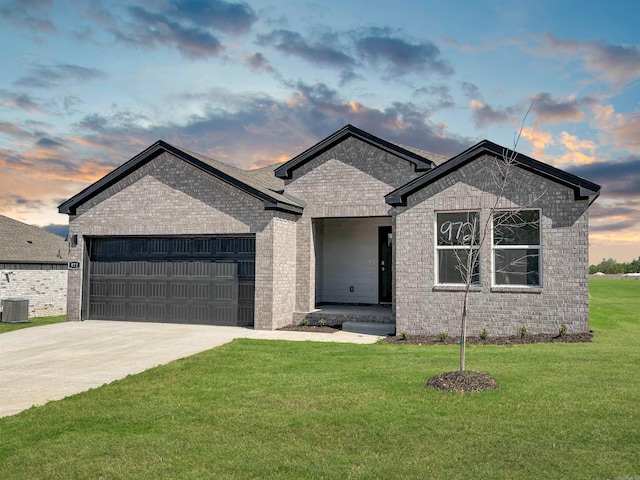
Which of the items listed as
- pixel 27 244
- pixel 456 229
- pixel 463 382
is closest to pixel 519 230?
pixel 456 229

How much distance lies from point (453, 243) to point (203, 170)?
25.6 feet

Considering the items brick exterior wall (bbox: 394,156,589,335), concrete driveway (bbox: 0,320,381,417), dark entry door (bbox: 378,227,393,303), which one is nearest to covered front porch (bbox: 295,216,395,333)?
dark entry door (bbox: 378,227,393,303)

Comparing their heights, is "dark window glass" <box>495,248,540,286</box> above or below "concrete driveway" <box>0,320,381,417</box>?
above

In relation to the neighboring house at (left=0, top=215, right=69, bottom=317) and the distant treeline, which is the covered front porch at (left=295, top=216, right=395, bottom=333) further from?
the distant treeline

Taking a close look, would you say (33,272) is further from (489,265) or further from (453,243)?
(489,265)

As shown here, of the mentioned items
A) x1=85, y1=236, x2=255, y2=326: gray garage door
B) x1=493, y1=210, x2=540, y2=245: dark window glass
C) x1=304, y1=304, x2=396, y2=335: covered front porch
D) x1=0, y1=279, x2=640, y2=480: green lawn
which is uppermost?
x1=493, y1=210, x2=540, y2=245: dark window glass

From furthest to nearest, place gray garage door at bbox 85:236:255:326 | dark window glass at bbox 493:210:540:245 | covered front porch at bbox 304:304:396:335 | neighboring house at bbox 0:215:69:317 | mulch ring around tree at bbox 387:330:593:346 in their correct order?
1. neighboring house at bbox 0:215:69:317
2. gray garage door at bbox 85:236:255:326
3. covered front porch at bbox 304:304:396:335
4. dark window glass at bbox 493:210:540:245
5. mulch ring around tree at bbox 387:330:593:346

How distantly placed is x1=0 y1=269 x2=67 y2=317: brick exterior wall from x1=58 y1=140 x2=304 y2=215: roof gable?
28.1 ft

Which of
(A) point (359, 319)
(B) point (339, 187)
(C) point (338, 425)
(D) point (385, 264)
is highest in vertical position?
(B) point (339, 187)

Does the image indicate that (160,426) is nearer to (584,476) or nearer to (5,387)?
(5,387)

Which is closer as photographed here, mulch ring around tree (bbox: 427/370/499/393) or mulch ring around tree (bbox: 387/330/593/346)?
mulch ring around tree (bbox: 427/370/499/393)

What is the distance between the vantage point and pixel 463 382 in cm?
846

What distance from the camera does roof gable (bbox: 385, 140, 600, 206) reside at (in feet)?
43.6

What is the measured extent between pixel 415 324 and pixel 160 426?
28.6 feet
